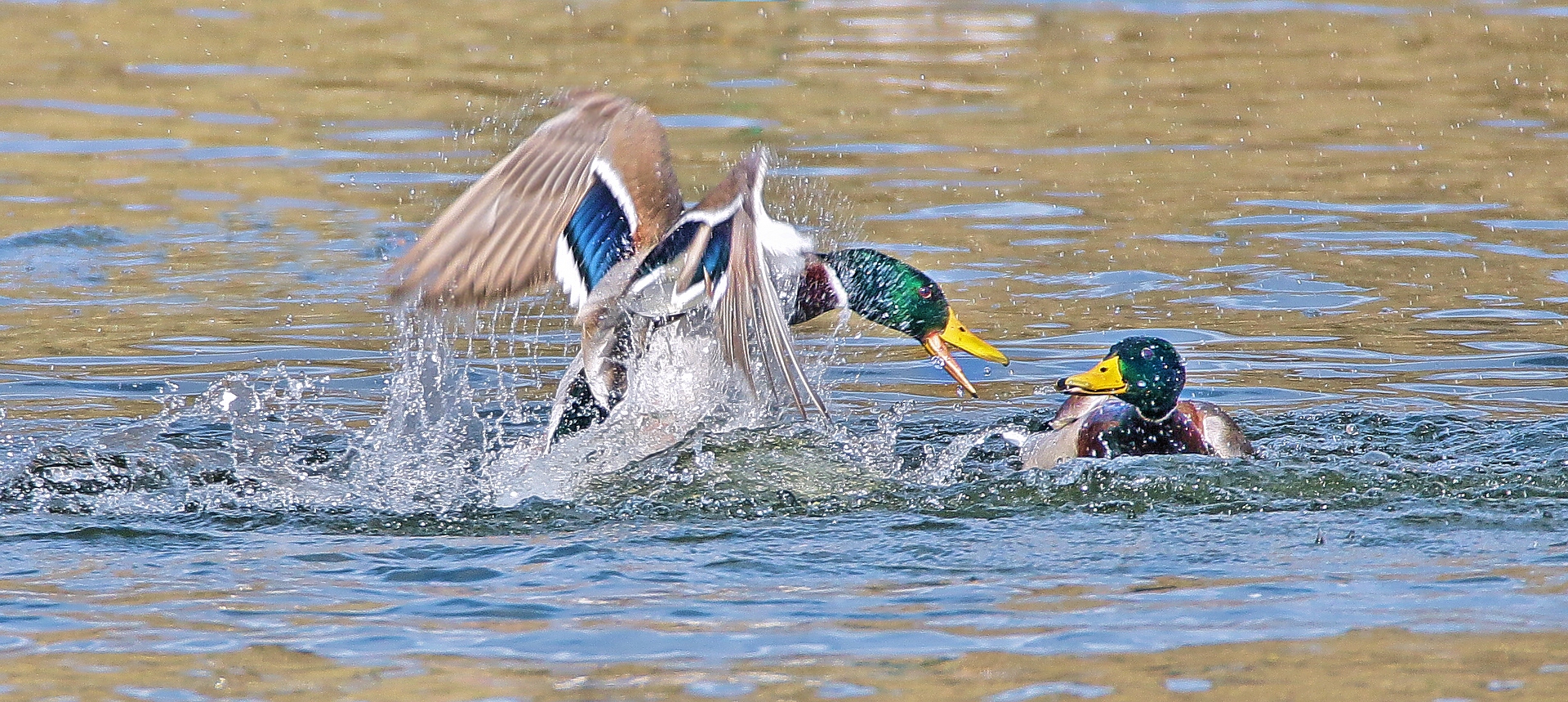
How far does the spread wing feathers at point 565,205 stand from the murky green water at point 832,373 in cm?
61

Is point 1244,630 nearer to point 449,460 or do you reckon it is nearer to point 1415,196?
point 449,460

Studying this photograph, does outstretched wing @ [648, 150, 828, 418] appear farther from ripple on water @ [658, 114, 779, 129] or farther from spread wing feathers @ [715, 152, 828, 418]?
ripple on water @ [658, 114, 779, 129]

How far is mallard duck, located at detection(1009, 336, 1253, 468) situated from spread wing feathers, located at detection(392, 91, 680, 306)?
1.35 m

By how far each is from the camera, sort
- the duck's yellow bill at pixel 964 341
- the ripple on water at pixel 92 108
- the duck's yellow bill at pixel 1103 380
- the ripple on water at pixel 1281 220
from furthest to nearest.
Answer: the ripple on water at pixel 92 108 < the ripple on water at pixel 1281 220 < the duck's yellow bill at pixel 964 341 < the duck's yellow bill at pixel 1103 380

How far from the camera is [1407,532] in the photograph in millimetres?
5215

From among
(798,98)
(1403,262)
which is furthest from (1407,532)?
(798,98)

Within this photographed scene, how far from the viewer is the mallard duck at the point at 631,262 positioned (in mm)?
5316

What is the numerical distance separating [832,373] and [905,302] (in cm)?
135

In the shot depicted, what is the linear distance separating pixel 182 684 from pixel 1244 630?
87.3 inches

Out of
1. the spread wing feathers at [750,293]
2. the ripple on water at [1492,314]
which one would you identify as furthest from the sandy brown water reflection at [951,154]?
the spread wing feathers at [750,293]

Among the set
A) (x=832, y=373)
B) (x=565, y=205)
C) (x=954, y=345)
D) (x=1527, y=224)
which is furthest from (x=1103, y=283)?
(x=565, y=205)

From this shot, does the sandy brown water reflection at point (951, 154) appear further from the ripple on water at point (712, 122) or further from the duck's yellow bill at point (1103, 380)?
the duck's yellow bill at point (1103, 380)

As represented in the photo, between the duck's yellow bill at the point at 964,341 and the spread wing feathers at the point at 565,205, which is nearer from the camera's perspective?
the spread wing feathers at the point at 565,205

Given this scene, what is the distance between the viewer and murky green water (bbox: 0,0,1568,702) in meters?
4.42
